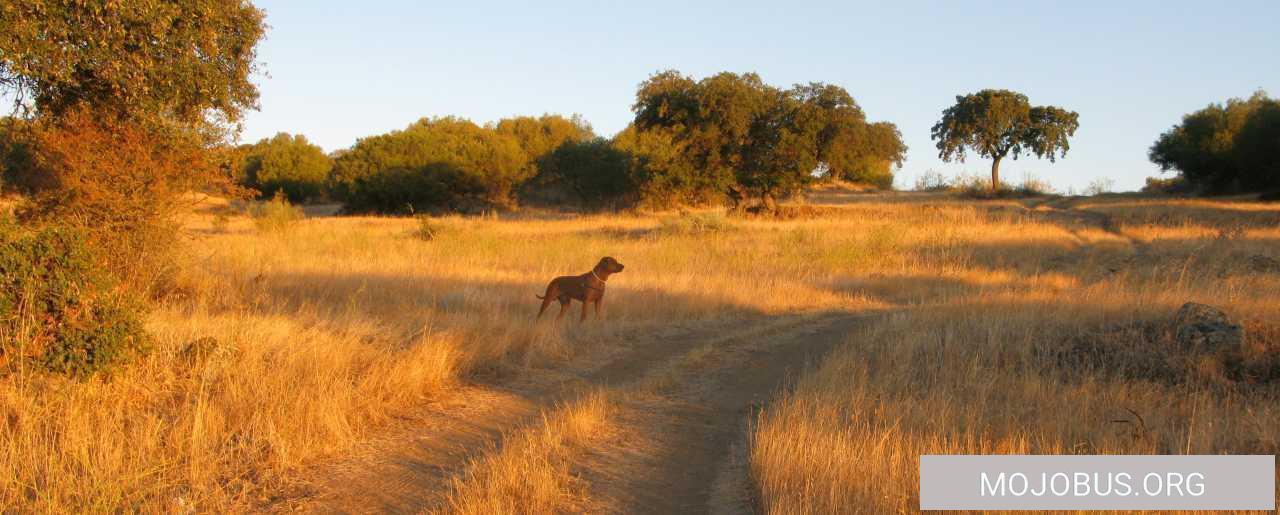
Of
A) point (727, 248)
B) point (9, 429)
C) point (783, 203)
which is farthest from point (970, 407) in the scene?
point (783, 203)

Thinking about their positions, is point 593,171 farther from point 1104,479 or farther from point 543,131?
point 1104,479

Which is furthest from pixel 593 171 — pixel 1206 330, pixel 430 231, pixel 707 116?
pixel 1206 330

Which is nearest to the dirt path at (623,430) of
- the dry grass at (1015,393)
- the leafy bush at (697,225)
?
the dry grass at (1015,393)

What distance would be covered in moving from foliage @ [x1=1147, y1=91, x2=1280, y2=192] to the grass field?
24.8 m

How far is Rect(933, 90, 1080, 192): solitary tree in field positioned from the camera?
4200 cm

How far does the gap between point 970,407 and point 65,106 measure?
10.6 metres

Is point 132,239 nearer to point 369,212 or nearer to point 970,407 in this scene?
point 970,407

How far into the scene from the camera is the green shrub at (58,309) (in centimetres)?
529

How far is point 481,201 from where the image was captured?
44.7 meters

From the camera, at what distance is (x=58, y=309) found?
218 inches

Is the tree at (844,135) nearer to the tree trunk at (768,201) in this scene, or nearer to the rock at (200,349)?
the tree trunk at (768,201)

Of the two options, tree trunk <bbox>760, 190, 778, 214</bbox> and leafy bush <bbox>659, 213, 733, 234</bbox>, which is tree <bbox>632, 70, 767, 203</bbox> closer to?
tree trunk <bbox>760, 190, 778, 214</bbox>

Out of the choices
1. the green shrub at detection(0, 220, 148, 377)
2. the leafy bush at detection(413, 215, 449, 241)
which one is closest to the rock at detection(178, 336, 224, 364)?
the green shrub at detection(0, 220, 148, 377)

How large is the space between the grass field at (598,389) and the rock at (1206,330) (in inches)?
6.0
